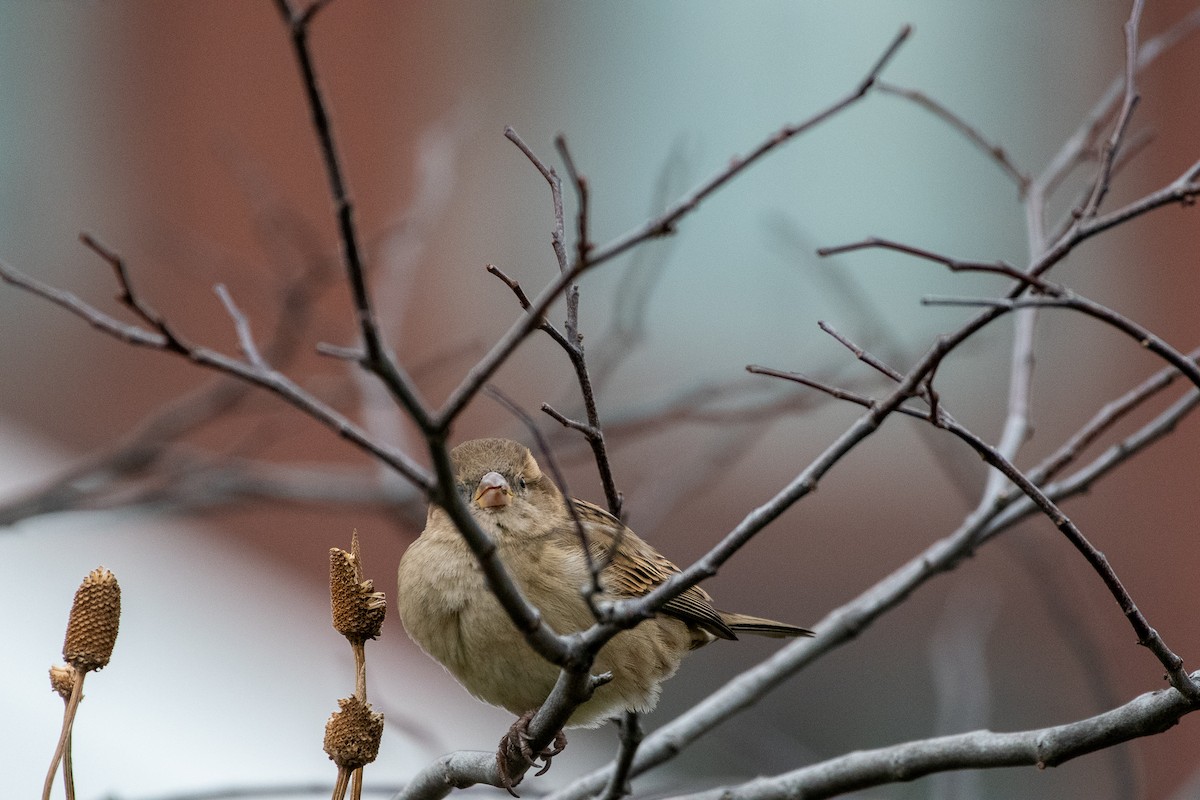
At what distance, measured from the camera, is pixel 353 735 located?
4.53ft

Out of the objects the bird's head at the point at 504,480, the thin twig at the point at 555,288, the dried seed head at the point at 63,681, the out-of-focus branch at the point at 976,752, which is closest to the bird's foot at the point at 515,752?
the out-of-focus branch at the point at 976,752

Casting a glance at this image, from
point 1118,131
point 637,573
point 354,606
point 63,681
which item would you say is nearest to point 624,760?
point 637,573

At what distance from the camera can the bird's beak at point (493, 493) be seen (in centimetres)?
267

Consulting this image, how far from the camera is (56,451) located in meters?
8.86

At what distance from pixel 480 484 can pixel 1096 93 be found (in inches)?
319

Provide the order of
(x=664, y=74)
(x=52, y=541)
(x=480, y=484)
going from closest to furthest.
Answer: (x=480, y=484) → (x=52, y=541) → (x=664, y=74)

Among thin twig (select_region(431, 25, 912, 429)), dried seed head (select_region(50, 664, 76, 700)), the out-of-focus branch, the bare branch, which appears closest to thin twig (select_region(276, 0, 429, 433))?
thin twig (select_region(431, 25, 912, 429))

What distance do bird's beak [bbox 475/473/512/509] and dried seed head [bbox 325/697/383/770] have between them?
1.27 m

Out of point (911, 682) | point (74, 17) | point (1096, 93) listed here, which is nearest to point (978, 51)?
point (1096, 93)

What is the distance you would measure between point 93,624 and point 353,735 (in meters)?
0.29

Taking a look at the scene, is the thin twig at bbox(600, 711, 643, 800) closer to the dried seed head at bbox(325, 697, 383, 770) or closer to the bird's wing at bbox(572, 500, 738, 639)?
the bird's wing at bbox(572, 500, 738, 639)

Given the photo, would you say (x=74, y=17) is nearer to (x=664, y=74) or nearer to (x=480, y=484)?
(x=664, y=74)

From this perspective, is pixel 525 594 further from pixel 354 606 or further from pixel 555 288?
pixel 555 288

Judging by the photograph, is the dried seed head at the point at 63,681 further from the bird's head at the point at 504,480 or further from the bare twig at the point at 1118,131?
the bare twig at the point at 1118,131
